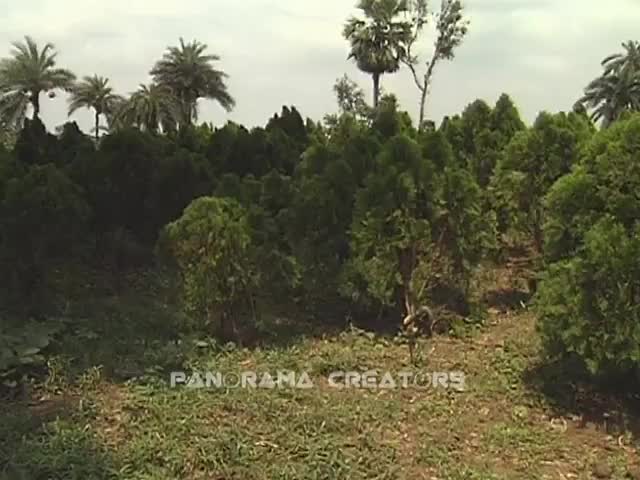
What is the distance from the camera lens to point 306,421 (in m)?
3.86

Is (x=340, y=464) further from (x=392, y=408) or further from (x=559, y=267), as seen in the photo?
(x=559, y=267)

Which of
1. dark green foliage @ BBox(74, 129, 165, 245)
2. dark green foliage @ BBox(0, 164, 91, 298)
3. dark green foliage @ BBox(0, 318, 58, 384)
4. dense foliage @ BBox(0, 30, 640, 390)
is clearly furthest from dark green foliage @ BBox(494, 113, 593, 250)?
dark green foliage @ BBox(0, 318, 58, 384)

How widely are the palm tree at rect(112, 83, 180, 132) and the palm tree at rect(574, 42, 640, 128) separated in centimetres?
1620

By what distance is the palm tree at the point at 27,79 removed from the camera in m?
34.3

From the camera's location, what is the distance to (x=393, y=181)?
5145 millimetres

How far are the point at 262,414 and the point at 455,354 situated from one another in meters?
1.41

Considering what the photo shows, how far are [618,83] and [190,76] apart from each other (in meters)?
17.5

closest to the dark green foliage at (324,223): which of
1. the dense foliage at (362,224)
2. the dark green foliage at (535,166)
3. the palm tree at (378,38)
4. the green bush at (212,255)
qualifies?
the dense foliage at (362,224)

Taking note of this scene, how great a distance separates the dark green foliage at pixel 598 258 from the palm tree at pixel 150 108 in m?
26.9

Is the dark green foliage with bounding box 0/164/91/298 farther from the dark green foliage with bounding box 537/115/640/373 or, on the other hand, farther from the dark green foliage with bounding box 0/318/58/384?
the dark green foliage with bounding box 537/115/640/373

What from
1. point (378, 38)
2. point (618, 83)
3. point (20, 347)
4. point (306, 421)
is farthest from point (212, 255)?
point (618, 83)

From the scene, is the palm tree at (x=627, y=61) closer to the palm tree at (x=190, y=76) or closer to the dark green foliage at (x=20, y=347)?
the palm tree at (x=190, y=76)

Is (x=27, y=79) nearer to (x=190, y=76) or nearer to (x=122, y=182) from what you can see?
(x=190, y=76)

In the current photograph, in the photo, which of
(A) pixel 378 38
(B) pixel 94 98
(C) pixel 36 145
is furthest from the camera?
(B) pixel 94 98
